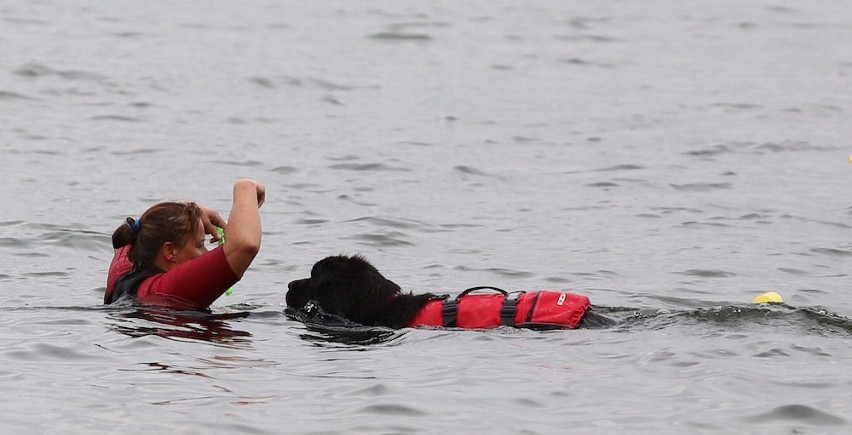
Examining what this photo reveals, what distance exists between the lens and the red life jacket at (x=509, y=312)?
7.70m

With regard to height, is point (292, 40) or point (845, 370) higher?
point (292, 40)

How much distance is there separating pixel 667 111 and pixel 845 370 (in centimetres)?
1152

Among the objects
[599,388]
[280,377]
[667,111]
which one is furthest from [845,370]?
[667,111]

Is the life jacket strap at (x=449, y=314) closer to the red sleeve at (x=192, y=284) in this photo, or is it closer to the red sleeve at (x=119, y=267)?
the red sleeve at (x=192, y=284)

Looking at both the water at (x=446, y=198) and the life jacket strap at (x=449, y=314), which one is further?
the life jacket strap at (x=449, y=314)

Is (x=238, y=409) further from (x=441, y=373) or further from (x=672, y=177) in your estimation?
Result: (x=672, y=177)

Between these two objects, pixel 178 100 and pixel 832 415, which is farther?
pixel 178 100

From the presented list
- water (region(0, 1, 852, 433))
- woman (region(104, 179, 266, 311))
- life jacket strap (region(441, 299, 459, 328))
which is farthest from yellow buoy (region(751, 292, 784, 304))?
woman (region(104, 179, 266, 311))

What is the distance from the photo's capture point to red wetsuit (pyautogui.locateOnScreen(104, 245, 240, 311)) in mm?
7738

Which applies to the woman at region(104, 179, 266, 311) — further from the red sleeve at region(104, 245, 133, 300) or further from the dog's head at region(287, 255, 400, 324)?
the dog's head at region(287, 255, 400, 324)

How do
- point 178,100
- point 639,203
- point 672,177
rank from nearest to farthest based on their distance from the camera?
point 639,203, point 672,177, point 178,100

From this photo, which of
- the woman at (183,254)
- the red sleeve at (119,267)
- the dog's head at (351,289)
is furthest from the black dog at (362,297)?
the red sleeve at (119,267)

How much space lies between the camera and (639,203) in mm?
13398

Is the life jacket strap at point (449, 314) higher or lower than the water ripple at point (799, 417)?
higher
